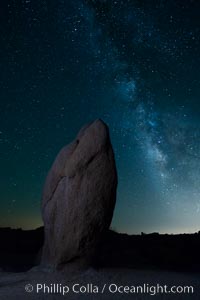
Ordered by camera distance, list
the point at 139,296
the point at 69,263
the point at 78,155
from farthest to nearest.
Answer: the point at 78,155 → the point at 69,263 → the point at 139,296

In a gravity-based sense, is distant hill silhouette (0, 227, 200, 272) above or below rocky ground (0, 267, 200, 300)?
above

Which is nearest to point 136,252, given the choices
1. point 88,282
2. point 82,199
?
point 82,199

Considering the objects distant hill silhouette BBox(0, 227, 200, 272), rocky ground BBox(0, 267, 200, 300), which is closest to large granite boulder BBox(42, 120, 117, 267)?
rocky ground BBox(0, 267, 200, 300)

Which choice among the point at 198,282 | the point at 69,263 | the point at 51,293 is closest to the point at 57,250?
the point at 69,263

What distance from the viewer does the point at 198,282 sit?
690cm

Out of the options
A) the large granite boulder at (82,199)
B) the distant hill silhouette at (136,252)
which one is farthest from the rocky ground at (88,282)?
the distant hill silhouette at (136,252)

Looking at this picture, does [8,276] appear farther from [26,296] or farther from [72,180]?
[72,180]

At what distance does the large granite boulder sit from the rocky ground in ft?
1.78

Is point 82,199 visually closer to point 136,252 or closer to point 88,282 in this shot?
point 88,282

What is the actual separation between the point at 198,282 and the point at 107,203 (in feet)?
8.51

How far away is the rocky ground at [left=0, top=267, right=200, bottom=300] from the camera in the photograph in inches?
240

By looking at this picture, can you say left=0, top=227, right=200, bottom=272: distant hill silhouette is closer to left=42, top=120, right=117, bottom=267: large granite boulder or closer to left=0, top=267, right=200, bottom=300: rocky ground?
left=42, top=120, right=117, bottom=267: large granite boulder

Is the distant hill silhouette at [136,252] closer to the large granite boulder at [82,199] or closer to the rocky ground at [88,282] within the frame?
the large granite boulder at [82,199]

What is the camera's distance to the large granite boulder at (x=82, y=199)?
25.0 ft
